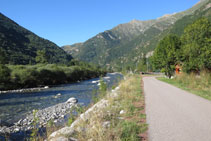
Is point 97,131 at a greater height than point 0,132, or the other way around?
point 97,131

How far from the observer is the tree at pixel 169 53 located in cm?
2478

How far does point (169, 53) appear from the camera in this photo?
24781 millimetres

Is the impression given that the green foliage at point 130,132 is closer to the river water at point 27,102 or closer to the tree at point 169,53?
the river water at point 27,102

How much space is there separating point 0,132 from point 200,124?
33.1ft

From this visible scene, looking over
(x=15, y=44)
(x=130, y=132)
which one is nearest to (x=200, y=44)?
(x=130, y=132)

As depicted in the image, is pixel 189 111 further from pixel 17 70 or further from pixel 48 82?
pixel 48 82

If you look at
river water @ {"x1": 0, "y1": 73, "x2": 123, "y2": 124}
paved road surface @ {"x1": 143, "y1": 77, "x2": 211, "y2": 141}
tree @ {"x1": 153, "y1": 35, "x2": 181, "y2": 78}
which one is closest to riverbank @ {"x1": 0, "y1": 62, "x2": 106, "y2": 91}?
river water @ {"x1": 0, "y1": 73, "x2": 123, "y2": 124}

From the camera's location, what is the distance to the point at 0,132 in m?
8.71

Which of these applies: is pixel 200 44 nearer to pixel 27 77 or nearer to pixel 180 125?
pixel 180 125

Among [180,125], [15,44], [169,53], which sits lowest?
[180,125]

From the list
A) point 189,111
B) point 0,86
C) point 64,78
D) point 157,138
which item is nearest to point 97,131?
point 157,138

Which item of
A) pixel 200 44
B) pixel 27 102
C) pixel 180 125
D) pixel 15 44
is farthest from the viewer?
pixel 15 44

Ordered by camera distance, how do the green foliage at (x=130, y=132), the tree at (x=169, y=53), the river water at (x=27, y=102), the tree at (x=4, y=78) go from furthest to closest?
the tree at (x=4, y=78), the tree at (x=169, y=53), the river water at (x=27, y=102), the green foliage at (x=130, y=132)

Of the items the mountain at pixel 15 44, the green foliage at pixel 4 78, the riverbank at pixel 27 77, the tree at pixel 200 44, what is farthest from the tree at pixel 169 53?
the mountain at pixel 15 44
